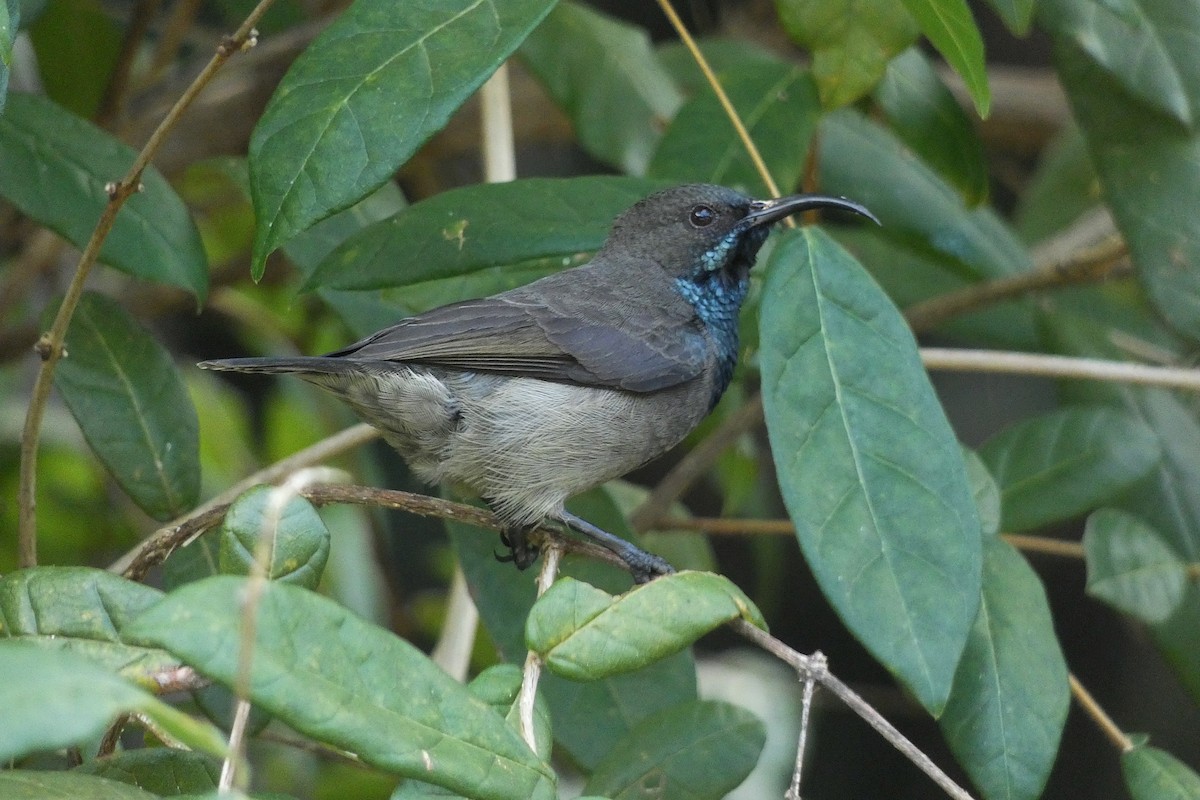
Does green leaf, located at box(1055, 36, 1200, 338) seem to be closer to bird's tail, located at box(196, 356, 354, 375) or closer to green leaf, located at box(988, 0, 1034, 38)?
green leaf, located at box(988, 0, 1034, 38)

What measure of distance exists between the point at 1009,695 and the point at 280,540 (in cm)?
137

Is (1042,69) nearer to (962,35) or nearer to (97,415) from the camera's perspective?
(962,35)

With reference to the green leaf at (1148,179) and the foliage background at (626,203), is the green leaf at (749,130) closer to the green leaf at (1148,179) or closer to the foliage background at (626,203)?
the foliage background at (626,203)

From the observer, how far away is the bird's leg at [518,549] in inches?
123

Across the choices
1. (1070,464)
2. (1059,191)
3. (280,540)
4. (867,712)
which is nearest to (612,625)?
(867,712)

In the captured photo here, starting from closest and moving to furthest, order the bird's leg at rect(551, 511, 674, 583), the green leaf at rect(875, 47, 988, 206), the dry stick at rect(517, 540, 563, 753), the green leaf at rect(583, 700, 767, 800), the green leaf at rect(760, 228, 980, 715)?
the dry stick at rect(517, 540, 563, 753) → the green leaf at rect(760, 228, 980, 715) → the green leaf at rect(583, 700, 767, 800) → the bird's leg at rect(551, 511, 674, 583) → the green leaf at rect(875, 47, 988, 206)

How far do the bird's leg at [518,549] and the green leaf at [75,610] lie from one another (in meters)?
1.22

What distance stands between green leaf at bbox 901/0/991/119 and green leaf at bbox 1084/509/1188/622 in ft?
3.12

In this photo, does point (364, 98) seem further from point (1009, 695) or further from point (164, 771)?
point (1009, 695)

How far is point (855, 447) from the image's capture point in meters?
2.38

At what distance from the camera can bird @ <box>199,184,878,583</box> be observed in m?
3.16

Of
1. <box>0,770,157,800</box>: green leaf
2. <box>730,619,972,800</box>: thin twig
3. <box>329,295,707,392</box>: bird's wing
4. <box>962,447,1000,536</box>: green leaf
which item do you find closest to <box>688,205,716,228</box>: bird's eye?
<box>329,295,707,392</box>: bird's wing

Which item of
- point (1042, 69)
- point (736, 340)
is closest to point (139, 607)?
point (736, 340)

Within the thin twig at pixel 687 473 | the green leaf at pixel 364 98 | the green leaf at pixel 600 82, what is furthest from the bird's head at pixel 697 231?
the green leaf at pixel 364 98
